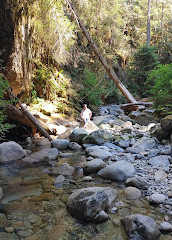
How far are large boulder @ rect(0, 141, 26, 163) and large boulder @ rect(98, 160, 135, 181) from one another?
7.26ft

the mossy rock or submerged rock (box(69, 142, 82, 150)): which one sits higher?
the mossy rock

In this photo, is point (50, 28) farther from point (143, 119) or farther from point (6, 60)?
point (143, 119)

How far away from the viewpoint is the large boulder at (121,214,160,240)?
202 cm

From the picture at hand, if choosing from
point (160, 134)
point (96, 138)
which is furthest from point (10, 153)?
point (160, 134)

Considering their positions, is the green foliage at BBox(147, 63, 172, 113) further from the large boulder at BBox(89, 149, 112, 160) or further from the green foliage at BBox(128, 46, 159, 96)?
the green foliage at BBox(128, 46, 159, 96)

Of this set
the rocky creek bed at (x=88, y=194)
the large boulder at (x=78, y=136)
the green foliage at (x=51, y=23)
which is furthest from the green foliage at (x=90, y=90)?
the rocky creek bed at (x=88, y=194)

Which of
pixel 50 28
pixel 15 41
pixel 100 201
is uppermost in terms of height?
pixel 50 28

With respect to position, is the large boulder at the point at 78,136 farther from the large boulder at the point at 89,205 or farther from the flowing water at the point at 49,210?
the large boulder at the point at 89,205

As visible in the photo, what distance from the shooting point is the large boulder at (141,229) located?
2.02 metres

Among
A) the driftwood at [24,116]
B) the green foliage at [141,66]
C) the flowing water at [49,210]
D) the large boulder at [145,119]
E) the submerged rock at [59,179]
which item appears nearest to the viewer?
the flowing water at [49,210]

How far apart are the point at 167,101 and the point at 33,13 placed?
203 inches

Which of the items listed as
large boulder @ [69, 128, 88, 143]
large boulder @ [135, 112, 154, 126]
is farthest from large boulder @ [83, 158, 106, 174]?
large boulder @ [135, 112, 154, 126]

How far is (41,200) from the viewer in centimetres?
284

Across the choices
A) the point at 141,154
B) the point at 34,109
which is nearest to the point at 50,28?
the point at 34,109
